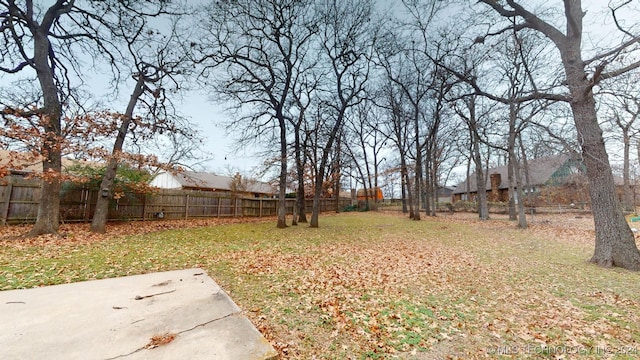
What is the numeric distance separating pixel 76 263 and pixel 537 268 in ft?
33.3

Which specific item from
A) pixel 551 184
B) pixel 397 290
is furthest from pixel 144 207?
pixel 551 184

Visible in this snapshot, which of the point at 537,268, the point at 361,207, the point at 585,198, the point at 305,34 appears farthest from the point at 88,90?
the point at 585,198

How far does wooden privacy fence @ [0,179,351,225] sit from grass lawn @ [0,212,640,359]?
13.1 feet

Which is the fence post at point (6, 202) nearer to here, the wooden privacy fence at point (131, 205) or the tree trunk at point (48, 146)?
the wooden privacy fence at point (131, 205)

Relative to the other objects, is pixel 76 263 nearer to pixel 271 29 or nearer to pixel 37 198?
pixel 37 198

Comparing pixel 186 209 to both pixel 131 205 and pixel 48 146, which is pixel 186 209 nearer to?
pixel 131 205

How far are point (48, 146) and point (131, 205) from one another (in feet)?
18.3

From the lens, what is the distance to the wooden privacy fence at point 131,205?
9.29m

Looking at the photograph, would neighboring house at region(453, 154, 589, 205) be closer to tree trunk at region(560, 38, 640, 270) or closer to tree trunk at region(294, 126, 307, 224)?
tree trunk at region(560, 38, 640, 270)

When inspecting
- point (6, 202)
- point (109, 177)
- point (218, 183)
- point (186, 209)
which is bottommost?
point (186, 209)

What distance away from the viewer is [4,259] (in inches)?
197

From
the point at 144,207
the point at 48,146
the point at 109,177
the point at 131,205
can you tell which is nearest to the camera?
the point at 48,146

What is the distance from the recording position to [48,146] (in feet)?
25.4

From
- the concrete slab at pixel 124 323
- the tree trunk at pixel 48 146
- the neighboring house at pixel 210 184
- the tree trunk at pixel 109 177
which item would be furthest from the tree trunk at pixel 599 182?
the neighboring house at pixel 210 184
